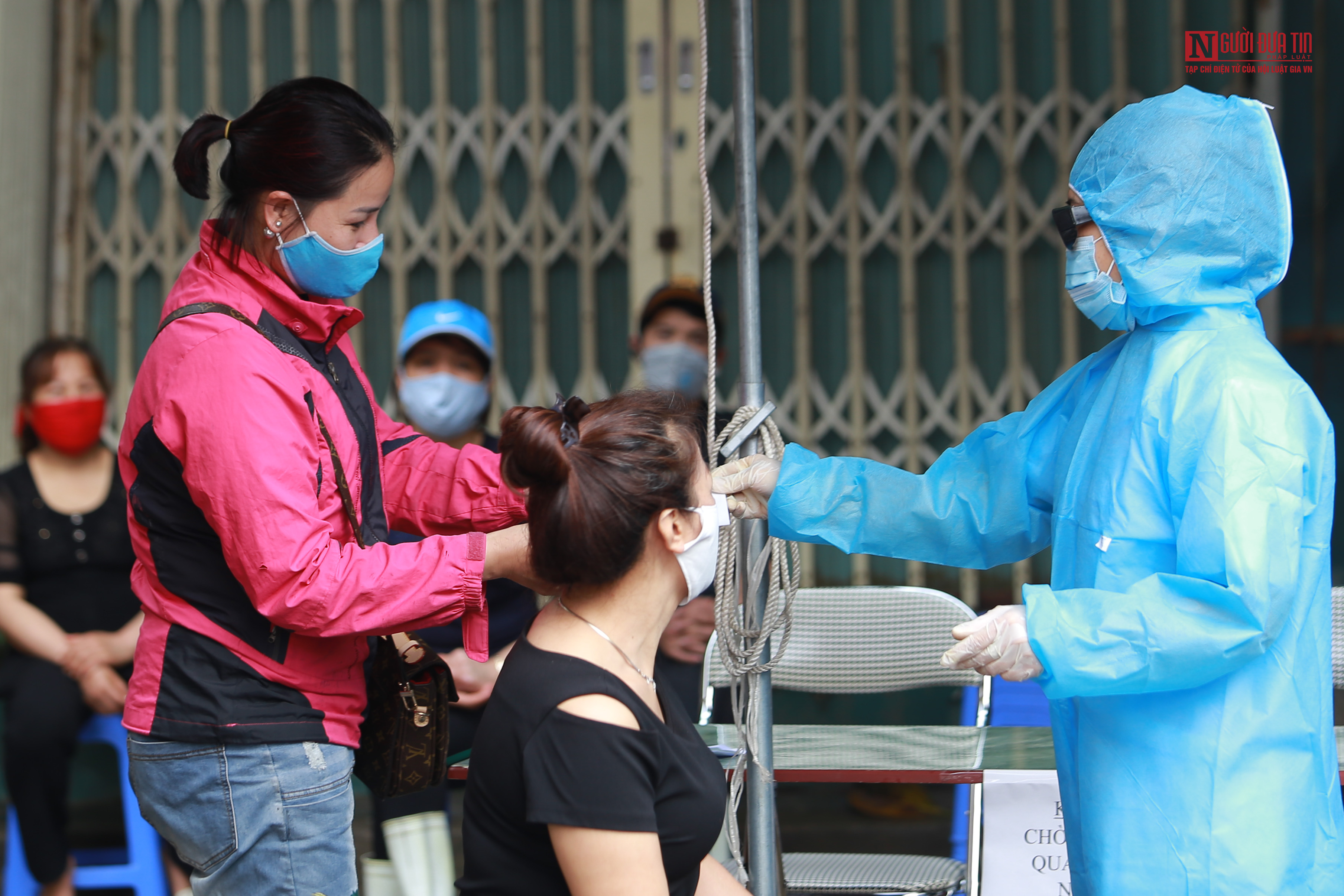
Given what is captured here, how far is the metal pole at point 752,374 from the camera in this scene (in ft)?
5.87

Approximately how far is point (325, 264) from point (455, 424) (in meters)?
1.41

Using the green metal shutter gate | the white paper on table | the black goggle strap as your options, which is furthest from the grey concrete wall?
the black goggle strap

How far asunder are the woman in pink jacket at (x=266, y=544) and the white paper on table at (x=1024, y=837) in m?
0.98

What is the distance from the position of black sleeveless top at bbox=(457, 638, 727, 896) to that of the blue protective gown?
18.4 inches

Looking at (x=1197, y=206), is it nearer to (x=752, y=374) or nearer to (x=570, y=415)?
(x=752, y=374)

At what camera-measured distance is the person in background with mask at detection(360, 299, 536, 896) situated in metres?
2.92

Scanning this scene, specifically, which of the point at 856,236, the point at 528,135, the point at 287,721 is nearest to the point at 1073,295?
the point at 287,721

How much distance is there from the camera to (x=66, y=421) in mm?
3336

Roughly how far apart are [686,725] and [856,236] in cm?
285

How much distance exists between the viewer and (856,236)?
4195mm

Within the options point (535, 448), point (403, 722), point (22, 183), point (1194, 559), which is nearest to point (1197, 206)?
point (1194, 559)

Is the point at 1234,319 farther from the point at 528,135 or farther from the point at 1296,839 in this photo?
the point at 528,135

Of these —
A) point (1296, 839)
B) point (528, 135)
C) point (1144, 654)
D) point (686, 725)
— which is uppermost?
point (528, 135)

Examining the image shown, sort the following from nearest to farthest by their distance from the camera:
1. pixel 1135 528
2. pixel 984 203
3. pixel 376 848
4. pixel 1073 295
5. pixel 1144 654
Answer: pixel 1144 654 < pixel 1135 528 < pixel 1073 295 < pixel 376 848 < pixel 984 203
